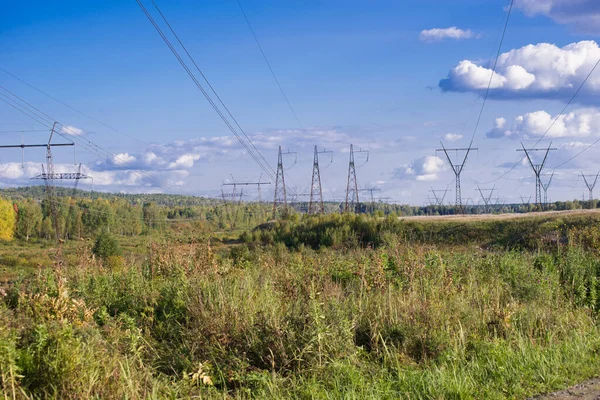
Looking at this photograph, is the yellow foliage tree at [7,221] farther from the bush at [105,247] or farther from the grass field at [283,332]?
the grass field at [283,332]

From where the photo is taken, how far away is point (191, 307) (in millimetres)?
8273

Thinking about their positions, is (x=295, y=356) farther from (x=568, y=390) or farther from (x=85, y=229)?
(x=85, y=229)

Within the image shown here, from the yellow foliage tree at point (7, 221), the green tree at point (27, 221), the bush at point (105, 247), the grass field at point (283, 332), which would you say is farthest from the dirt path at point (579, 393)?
the green tree at point (27, 221)

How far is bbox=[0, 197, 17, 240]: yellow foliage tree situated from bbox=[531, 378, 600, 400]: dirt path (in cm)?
12877

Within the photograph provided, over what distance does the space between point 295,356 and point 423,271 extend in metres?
4.61

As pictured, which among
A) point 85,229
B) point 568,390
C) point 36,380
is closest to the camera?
point 36,380

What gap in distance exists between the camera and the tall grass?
6035 millimetres

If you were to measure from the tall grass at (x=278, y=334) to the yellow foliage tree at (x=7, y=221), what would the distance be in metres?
123

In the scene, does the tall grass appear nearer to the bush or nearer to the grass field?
the grass field

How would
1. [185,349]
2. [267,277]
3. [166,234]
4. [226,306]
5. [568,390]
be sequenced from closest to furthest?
[568,390] → [185,349] → [226,306] → [267,277] → [166,234]

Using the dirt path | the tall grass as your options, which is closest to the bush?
the tall grass

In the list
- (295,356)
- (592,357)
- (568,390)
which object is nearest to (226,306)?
(295,356)

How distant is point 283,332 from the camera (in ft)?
23.7

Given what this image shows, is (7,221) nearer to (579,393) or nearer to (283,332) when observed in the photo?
(283,332)
